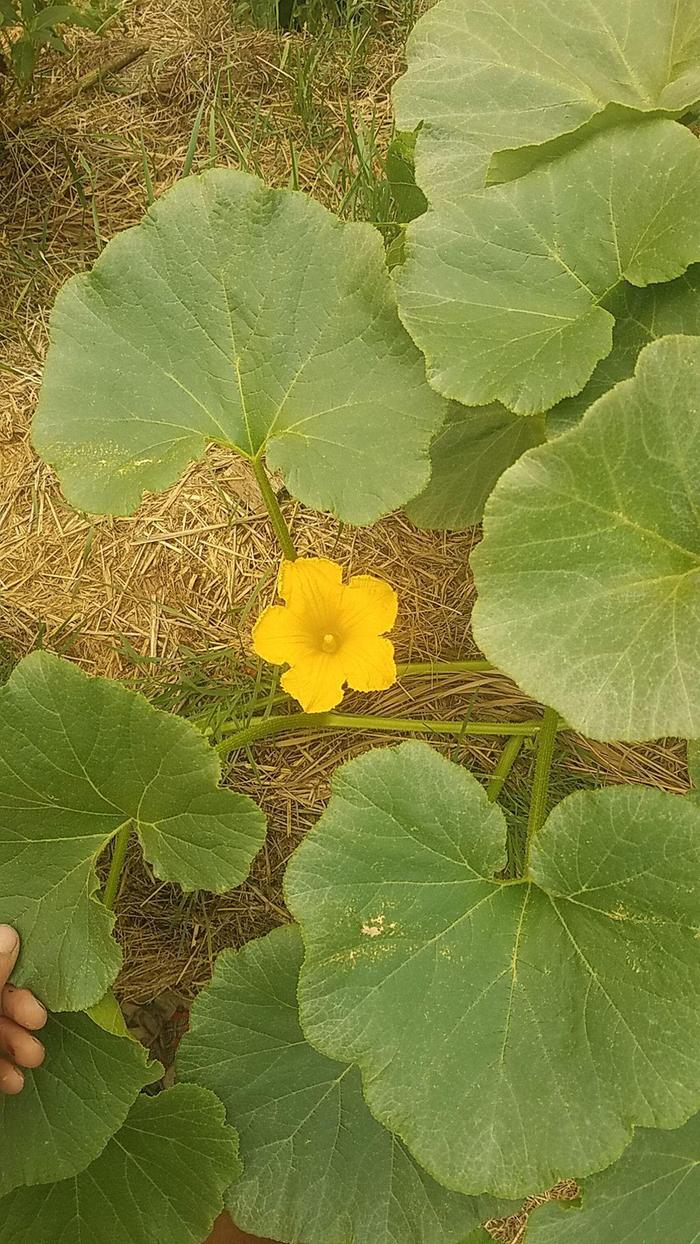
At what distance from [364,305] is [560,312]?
263 millimetres

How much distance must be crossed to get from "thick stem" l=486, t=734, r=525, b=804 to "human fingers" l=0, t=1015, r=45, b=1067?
28.3 inches

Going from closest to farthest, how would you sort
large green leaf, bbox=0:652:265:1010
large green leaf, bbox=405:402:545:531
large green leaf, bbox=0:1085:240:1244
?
large green leaf, bbox=0:652:265:1010 < large green leaf, bbox=0:1085:240:1244 < large green leaf, bbox=405:402:545:531

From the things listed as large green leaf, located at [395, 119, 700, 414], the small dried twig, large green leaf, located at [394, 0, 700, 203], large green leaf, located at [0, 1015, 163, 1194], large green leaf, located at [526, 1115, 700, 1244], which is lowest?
large green leaf, located at [526, 1115, 700, 1244]

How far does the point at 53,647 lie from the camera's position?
1.86m

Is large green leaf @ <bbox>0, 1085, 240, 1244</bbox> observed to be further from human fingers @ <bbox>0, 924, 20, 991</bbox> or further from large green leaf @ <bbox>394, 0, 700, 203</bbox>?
large green leaf @ <bbox>394, 0, 700, 203</bbox>

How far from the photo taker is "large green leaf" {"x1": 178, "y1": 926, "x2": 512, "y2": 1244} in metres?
1.38

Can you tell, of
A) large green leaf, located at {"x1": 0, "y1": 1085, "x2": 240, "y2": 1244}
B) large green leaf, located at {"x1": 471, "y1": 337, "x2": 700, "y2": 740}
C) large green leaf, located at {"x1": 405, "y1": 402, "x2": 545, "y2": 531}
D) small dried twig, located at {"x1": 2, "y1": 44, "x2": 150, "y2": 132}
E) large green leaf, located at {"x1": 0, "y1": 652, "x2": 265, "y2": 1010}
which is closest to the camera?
large green leaf, located at {"x1": 471, "y1": 337, "x2": 700, "y2": 740}

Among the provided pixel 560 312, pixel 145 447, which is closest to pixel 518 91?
pixel 560 312

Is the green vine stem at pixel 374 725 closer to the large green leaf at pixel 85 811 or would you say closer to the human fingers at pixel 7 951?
the large green leaf at pixel 85 811

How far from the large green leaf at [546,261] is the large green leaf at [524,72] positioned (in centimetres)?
19

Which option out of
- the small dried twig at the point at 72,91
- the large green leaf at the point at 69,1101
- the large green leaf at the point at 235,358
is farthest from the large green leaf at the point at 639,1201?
the small dried twig at the point at 72,91

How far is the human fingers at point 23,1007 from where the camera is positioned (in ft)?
4.15

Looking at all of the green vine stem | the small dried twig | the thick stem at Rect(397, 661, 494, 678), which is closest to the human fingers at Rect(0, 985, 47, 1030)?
the green vine stem

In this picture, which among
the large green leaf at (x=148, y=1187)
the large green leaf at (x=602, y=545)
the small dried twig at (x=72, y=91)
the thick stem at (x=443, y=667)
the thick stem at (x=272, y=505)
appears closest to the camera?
the large green leaf at (x=602, y=545)
